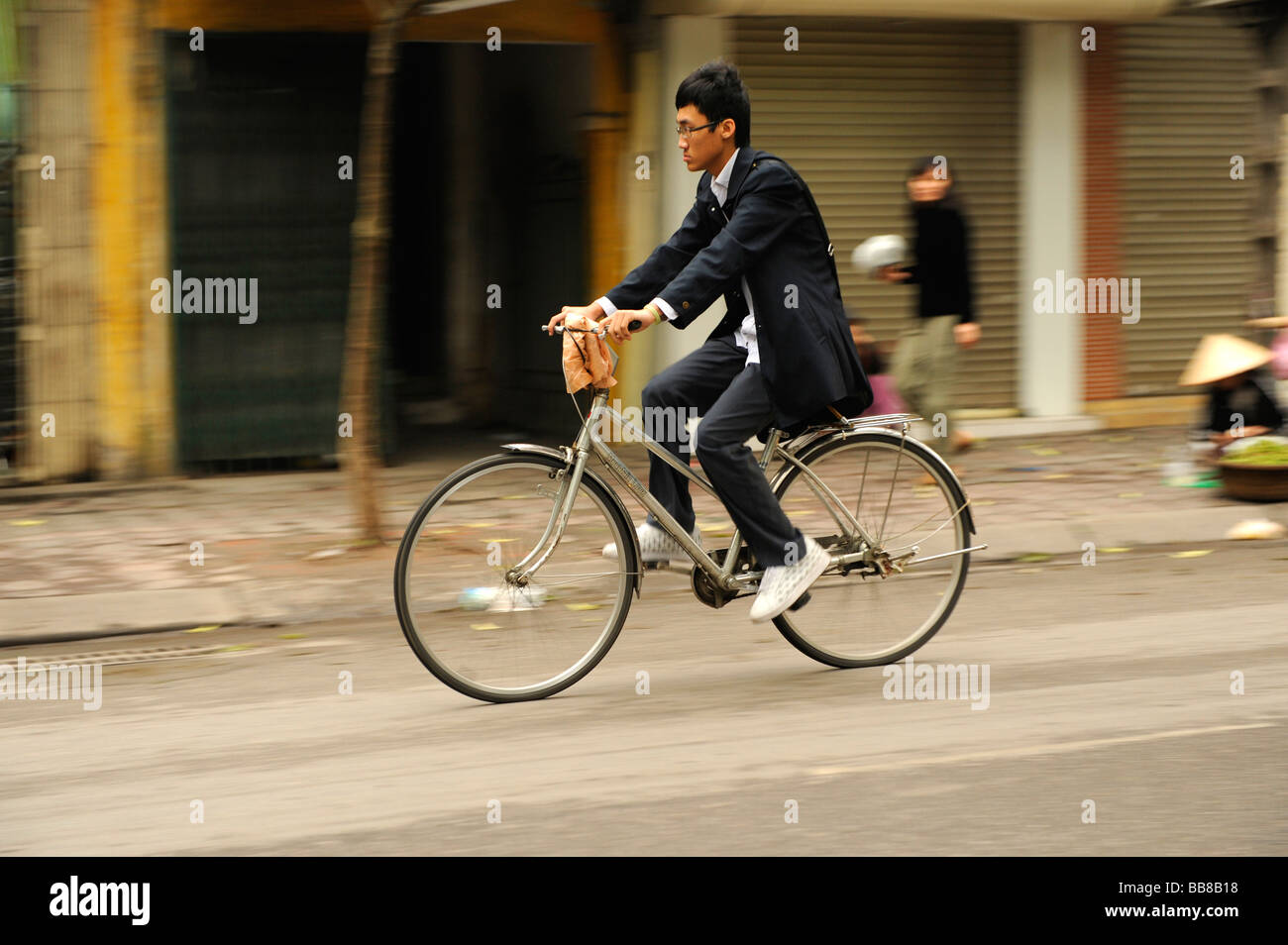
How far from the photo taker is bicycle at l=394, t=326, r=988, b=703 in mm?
5191

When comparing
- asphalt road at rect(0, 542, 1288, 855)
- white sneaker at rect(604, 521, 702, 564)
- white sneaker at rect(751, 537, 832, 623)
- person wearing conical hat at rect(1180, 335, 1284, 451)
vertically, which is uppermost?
person wearing conical hat at rect(1180, 335, 1284, 451)

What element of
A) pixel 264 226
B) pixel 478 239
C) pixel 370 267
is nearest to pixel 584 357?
pixel 370 267

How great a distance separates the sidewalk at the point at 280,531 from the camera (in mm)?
7152

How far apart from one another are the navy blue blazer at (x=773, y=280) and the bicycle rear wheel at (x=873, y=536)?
0.72 feet

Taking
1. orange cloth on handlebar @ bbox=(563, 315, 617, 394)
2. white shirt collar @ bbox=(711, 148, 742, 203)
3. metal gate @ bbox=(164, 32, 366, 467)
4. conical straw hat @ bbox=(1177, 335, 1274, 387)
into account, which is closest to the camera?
orange cloth on handlebar @ bbox=(563, 315, 617, 394)

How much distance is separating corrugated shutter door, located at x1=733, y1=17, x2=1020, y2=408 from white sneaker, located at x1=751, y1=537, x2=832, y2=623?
683cm

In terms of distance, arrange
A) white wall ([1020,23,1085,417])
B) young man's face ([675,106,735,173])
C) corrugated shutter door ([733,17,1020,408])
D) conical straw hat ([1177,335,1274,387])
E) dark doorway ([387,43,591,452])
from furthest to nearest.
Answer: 1. white wall ([1020,23,1085,417])
2. dark doorway ([387,43,591,452])
3. corrugated shutter door ([733,17,1020,408])
4. conical straw hat ([1177,335,1274,387])
5. young man's face ([675,106,735,173])

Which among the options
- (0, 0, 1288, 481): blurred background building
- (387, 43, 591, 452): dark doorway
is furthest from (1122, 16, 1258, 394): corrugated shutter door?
(387, 43, 591, 452): dark doorway

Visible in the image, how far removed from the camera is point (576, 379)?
5281mm

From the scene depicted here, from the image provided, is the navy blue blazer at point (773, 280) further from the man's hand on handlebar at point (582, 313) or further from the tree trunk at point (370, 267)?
the tree trunk at point (370, 267)

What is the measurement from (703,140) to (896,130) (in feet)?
23.9

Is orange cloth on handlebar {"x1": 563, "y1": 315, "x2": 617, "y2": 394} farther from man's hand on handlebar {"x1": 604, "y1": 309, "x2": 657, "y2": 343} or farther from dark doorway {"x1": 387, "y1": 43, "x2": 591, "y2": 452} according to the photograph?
dark doorway {"x1": 387, "y1": 43, "x2": 591, "y2": 452}

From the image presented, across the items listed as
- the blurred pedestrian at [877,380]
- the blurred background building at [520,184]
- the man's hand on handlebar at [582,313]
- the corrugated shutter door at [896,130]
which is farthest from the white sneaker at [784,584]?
the corrugated shutter door at [896,130]

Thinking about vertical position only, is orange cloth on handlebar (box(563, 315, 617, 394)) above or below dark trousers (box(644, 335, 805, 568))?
above
